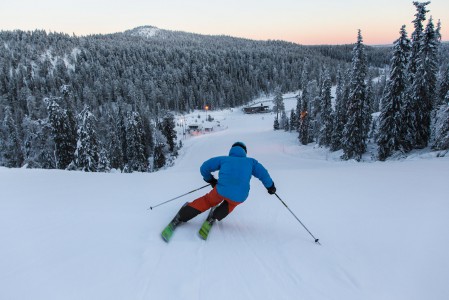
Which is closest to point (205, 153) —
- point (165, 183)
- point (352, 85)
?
point (352, 85)

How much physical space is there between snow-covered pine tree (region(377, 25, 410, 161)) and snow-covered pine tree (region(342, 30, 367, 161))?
3.86 meters

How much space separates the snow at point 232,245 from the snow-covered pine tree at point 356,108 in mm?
27985

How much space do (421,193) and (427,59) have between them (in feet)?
90.9

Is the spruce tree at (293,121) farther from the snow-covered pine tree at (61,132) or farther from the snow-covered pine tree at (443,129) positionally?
the snow-covered pine tree at (61,132)

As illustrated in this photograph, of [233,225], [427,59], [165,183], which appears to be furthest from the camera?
[427,59]

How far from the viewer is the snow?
323 cm

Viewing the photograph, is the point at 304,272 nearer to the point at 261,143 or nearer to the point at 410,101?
the point at 410,101

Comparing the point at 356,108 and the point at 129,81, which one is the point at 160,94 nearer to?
the point at 129,81

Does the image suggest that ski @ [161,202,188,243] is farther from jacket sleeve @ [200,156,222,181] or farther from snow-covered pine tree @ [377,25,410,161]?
snow-covered pine tree @ [377,25,410,161]

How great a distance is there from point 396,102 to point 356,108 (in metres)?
5.20

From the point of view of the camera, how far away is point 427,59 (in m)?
26.3

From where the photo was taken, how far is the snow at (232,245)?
323 centimetres

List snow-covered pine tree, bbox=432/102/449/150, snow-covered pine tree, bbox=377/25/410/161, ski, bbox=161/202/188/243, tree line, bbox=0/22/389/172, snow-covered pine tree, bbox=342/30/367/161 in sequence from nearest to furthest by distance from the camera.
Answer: ski, bbox=161/202/188/243 < snow-covered pine tree, bbox=432/102/449/150 < snow-covered pine tree, bbox=377/25/410/161 < snow-covered pine tree, bbox=342/30/367/161 < tree line, bbox=0/22/389/172

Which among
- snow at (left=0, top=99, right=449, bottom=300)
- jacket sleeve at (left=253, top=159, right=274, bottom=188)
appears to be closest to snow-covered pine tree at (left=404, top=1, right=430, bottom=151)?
snow at (left=0, top=99, right=449, bottom=300)
